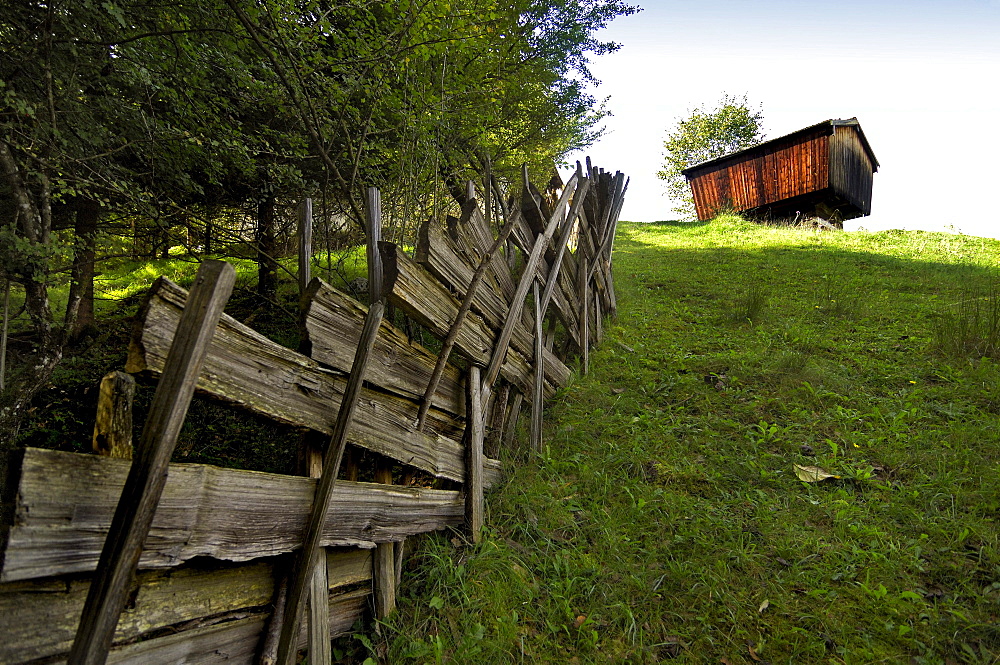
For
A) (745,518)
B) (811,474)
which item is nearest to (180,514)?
(745,518)

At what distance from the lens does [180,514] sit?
1.48m

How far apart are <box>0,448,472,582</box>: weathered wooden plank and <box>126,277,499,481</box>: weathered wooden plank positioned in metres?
0.23

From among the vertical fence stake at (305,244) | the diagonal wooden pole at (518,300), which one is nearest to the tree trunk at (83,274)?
the vertical fence stake at (305,244)

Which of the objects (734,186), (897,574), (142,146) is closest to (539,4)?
(142,146)

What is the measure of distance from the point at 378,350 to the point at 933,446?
3.97 m

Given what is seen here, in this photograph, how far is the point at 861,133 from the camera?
18.7 m

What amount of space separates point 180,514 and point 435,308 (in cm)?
145

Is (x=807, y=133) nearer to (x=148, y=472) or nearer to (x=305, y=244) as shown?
(x=305, y=244)

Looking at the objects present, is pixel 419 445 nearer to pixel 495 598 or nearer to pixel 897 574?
pixel 495 598

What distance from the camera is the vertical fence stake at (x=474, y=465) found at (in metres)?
2.85

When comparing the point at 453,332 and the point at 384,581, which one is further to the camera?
the point at 453,332

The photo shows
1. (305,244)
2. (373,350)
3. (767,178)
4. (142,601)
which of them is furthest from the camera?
(767,178)

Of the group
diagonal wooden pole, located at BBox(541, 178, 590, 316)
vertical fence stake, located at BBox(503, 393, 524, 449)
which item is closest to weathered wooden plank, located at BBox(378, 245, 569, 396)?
vertical fence stake, located at BBox(503, 393, 524, 449)

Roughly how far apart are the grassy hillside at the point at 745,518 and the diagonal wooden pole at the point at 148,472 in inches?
54.5
